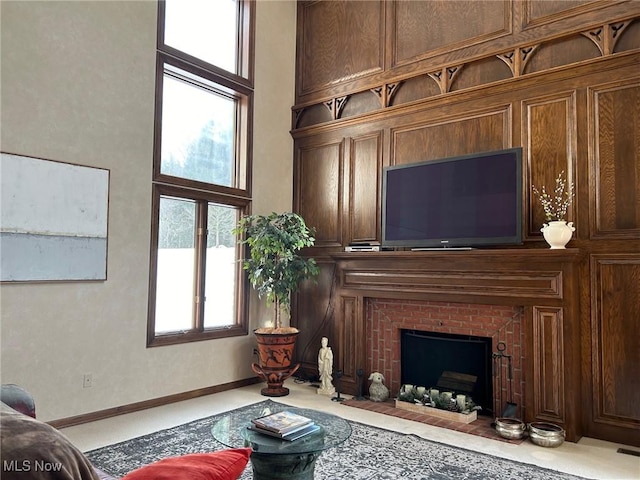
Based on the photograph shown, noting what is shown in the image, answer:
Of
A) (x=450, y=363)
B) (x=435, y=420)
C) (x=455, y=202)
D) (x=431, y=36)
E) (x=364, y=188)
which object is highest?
(x=431, y=36)

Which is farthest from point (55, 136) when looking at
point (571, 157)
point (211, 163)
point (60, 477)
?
point (571, 157)

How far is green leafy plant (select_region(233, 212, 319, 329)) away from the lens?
4.70 m

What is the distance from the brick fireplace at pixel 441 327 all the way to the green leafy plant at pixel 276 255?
2.66 ft

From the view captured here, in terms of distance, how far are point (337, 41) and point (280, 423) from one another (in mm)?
4509

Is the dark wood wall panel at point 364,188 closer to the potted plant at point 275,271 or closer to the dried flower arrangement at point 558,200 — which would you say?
the potted plant at point 275,271

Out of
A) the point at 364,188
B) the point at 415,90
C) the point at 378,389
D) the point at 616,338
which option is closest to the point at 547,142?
the point at 415,90

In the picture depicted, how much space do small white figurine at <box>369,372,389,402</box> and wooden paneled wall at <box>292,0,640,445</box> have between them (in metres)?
0.41

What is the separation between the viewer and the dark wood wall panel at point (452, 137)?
418cm

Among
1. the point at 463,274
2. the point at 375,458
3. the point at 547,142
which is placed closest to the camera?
the point at 375,458

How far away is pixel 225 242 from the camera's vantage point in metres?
5.07

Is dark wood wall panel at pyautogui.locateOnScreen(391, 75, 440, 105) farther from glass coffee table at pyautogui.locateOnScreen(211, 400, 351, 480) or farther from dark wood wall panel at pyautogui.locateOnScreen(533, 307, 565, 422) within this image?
glass coffee table at pyautogui.locateOnScreen(211, 400, 351, 480)

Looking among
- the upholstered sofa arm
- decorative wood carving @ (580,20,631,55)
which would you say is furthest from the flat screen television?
the upholstered sofa arm

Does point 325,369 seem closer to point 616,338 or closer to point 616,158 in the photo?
point 616,338

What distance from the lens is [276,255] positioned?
16.2 feet
